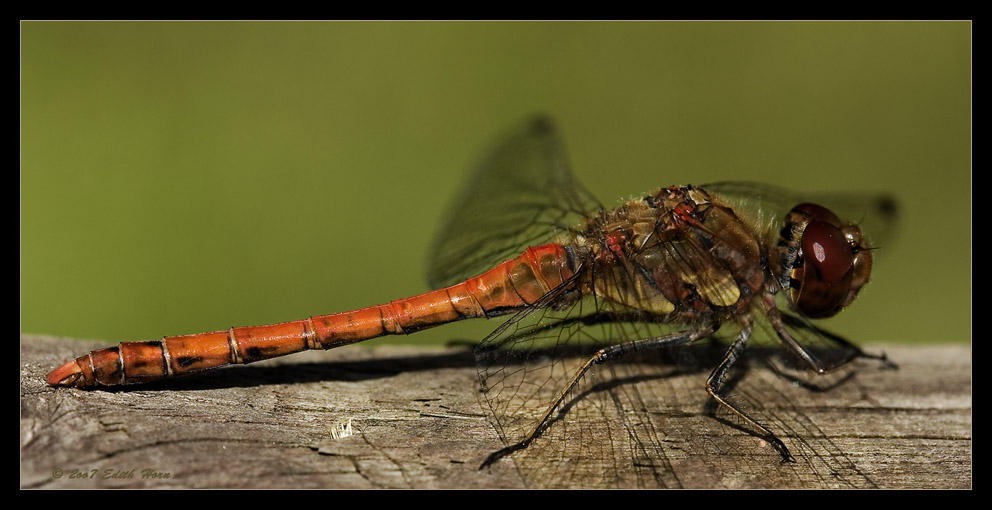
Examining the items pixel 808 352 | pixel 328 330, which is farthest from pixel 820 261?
pixel 328 330

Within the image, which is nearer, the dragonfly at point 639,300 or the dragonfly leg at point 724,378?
the dragonfly leg at point 724,378

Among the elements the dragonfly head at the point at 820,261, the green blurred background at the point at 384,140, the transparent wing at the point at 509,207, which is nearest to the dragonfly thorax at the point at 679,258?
the dragonfly head at the point at 820,261

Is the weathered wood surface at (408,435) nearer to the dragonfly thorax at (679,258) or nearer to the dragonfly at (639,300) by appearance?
the dragonfly at (639,300)

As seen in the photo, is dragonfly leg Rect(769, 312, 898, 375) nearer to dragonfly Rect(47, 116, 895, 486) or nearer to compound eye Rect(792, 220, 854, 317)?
dragonfly Rect(47, 116, 895, 486)

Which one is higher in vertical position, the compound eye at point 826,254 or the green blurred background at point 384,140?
the green blurred background at point 384,140

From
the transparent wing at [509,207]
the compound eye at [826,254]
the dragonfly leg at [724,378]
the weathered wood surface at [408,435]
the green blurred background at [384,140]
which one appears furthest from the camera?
the green blurred background at [384,140]

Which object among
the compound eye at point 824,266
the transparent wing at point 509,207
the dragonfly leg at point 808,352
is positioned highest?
the transparent wing at point 509,207

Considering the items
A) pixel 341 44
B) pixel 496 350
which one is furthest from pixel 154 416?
pixel 341 44
